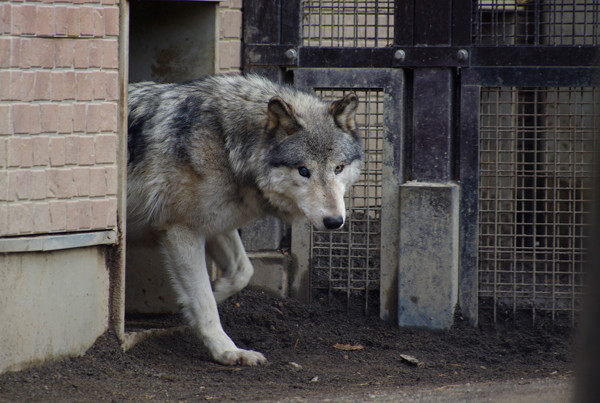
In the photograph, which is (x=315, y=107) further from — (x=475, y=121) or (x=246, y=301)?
(x=246, y=301)

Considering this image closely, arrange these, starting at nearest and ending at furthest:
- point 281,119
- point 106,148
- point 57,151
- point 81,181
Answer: point 57,151 < point 81,181 < point 106,148 < point 281,119

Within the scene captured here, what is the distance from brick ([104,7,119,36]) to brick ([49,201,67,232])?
1027mm

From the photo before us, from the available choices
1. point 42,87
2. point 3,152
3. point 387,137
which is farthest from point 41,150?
point 387,137

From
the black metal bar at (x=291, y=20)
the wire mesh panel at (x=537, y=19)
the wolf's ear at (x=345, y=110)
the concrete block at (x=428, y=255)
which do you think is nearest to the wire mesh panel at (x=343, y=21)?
the black metal bar at (x=291, y=20)

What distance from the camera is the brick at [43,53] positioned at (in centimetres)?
377

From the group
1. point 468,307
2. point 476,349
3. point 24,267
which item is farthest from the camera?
point 468,307

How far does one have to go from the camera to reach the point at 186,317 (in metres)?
4.48

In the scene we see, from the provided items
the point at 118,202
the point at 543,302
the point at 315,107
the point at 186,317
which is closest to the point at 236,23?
the point at 315,107

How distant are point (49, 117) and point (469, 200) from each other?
3042 millimetres

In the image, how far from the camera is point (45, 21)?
3791 millimetres

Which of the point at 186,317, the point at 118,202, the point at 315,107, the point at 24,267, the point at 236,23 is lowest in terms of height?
the point at 186,317

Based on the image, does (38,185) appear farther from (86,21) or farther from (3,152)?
(86,21)

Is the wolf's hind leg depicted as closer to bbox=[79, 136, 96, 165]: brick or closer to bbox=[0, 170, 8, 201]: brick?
bbox=[79, 136, 96, 165]: brick

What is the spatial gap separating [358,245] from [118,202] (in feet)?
6.84
